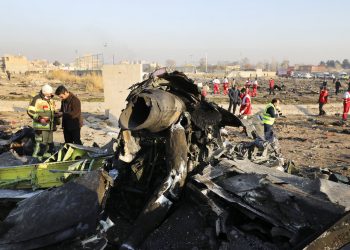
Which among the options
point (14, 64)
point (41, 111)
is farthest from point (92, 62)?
point (41, 111)

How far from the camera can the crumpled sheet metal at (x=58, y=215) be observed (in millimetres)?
3783

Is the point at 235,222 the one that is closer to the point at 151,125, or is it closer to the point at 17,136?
the point at 151,125

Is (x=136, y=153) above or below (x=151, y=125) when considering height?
below

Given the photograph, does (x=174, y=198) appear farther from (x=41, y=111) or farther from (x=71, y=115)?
(x=41, y=111)

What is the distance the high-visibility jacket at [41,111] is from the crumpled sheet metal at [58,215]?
2779 mm

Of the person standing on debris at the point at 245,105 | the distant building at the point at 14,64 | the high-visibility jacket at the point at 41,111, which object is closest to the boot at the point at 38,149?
the high-visibility jacket at the point at 41,111

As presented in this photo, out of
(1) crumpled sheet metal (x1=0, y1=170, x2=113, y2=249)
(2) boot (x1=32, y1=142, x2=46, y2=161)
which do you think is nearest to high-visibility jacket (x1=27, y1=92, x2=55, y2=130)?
(2) boot (x1=32, y1=142, x2=46, y2=161)

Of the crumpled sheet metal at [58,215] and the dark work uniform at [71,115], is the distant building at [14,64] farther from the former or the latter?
the crumpled sheet metal at [58,215]

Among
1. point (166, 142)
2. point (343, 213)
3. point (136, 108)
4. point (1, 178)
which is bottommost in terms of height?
point (1, 178)

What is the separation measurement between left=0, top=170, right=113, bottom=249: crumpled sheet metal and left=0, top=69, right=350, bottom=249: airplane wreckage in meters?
0.01

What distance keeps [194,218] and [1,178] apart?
3.14 metres

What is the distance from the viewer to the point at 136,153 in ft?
15.1

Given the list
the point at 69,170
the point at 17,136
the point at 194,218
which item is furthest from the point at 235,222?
the point at 17,136

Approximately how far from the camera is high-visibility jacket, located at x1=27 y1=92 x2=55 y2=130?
691 cm
